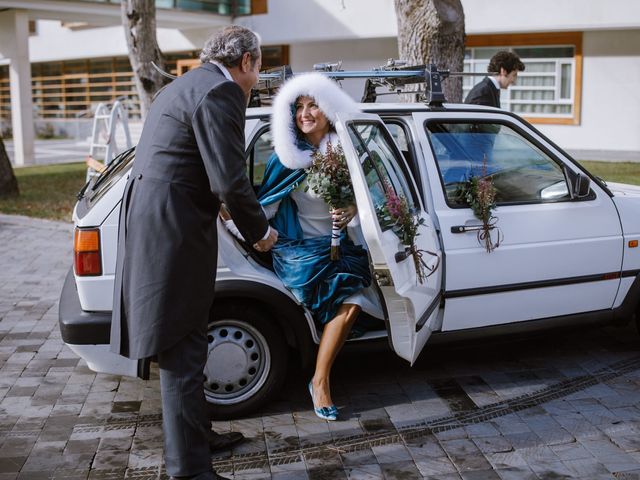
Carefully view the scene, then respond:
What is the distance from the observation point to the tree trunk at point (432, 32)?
833 centimetres

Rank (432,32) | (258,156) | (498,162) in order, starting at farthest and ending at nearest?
(432,32) < (258,156) < (498,162)

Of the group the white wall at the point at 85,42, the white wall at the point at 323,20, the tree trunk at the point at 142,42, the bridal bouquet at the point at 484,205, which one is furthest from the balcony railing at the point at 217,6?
the bridal bouquet at the point at 484,205

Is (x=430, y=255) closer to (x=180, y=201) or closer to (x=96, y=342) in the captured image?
(x=180, y=201)

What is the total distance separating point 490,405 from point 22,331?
3670 millimetres

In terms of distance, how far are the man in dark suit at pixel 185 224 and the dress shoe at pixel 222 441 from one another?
1.63 ft

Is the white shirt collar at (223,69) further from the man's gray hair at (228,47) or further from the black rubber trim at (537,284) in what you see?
the black rubber trim at (537,284)

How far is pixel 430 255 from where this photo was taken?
4492 millimetres

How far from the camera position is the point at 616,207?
5188 millimetres

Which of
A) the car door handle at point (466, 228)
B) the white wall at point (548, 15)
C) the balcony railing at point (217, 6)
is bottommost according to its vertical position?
the car door handle at point (466, 228)

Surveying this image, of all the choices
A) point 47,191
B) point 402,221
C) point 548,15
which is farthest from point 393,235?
point 548,15

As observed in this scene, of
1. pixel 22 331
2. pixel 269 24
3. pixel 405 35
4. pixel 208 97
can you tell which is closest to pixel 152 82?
pixel 405 35

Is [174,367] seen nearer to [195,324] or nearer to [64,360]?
[195,324]

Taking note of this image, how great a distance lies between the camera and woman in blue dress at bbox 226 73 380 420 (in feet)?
14.5

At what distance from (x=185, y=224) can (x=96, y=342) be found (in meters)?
1.23
